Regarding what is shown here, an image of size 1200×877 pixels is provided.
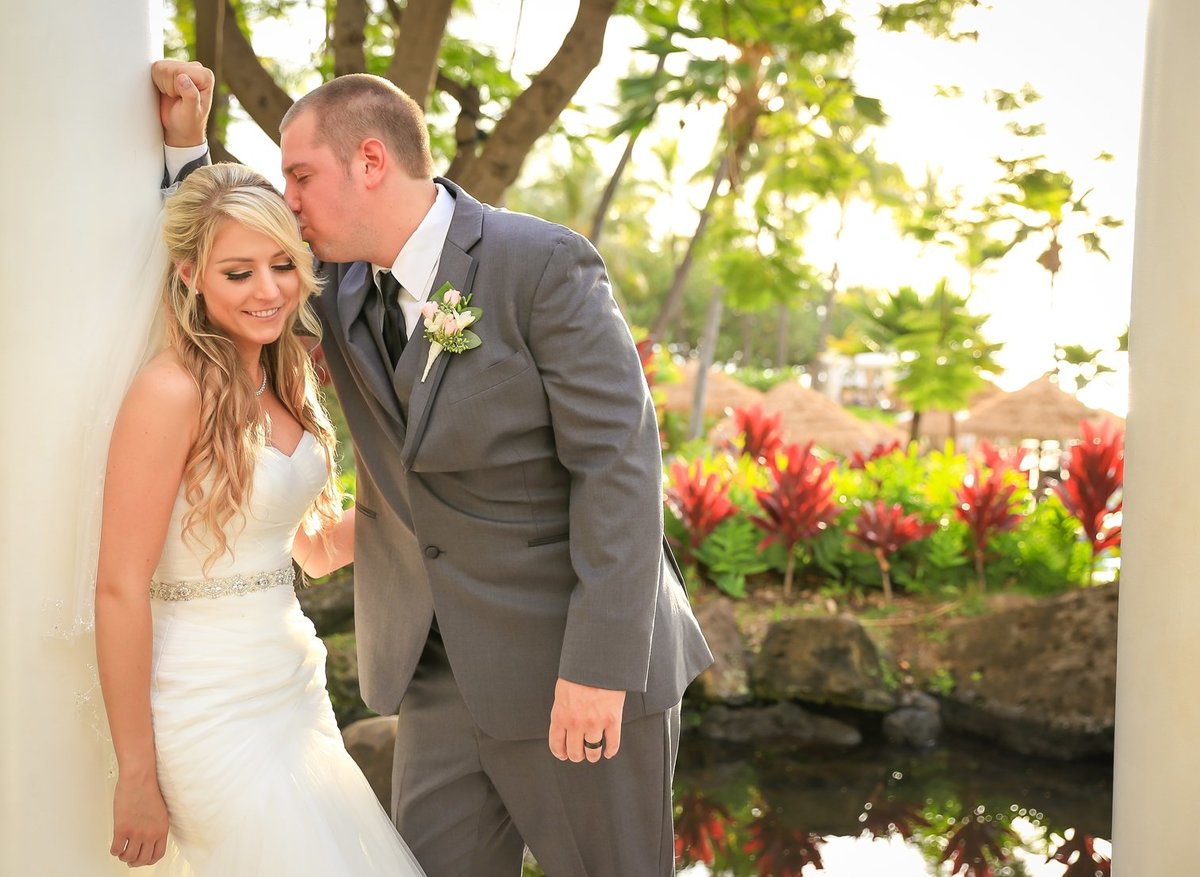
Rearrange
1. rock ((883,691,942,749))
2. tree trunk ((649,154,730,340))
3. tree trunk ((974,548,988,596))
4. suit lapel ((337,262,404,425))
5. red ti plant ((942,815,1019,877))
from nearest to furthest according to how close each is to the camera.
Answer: suit lapel ((337,262,404,425)) < red ti plant ((942,815,1019,877)) < rock ((883,691,942,749)) < tree trunk ((974,548,988,596)) < tree trunk ((649,154,730,340))

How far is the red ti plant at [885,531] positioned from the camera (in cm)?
678

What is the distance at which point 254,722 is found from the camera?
7.39 feet

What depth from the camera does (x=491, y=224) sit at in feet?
8.11

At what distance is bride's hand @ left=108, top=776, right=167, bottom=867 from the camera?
2.09 m

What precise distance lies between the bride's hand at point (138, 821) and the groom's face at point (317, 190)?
1088 millimetres

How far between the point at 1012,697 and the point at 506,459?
431 centimetres

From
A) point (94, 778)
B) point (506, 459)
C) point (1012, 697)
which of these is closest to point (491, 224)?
point (506, 459)

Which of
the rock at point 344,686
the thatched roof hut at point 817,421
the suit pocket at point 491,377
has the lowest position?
the thatched roof hut at point 817,421

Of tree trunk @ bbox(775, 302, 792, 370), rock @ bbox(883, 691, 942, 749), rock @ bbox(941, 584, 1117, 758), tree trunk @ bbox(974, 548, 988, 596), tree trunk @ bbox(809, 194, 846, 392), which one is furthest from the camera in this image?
tree trunk @ bbox(775, 302, 792, 370)

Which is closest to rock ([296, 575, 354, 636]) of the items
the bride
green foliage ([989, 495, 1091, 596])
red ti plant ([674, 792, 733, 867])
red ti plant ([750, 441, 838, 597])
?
red ti plant ([674, 792, 733, 867])

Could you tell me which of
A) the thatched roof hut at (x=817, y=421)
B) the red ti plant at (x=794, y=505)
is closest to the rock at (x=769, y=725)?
the red ti plant at (x=794, y=505)

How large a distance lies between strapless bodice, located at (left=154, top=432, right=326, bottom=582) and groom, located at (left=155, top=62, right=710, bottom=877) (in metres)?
0.18

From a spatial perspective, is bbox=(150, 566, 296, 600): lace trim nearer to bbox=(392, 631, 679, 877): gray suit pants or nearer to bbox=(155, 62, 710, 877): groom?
bbox=(155, 62, 710, 877): groom

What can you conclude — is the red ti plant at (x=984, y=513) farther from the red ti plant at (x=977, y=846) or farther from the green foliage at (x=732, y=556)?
the red ti plant at (x=977, y=846)
